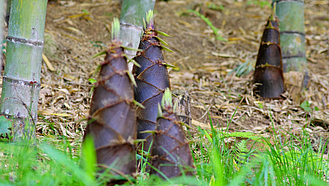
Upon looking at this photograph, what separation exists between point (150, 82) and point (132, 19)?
1042 mm

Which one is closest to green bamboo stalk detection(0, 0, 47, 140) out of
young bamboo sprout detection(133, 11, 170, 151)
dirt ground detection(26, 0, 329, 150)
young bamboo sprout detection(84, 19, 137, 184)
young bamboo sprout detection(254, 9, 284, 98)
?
dirt ground detection(26, 0, 329, 150)

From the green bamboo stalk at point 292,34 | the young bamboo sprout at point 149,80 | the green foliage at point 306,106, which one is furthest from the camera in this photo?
the green bamboo stalk at point 292,34

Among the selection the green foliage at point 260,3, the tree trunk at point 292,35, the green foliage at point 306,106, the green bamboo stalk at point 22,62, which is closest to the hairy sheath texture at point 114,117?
the green bamboo stalk at point 22,62

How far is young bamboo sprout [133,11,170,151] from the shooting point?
60.2 inches

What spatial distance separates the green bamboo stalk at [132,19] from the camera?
239 centimetres

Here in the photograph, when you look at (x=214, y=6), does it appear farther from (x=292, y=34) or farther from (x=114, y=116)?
(x=114, y=116)

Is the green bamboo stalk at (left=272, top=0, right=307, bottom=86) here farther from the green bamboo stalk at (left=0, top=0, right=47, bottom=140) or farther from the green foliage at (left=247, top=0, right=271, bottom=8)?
the green foliage at (left=247, top=0, right=271, bottom=8)

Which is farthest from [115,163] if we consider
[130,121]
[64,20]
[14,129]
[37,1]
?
[64,20]

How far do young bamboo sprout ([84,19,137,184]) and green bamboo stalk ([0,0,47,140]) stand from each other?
0.70 m

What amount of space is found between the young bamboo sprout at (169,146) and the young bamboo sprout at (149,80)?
1.15 feet

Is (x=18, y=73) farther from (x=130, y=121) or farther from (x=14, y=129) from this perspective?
(x=130, y=121)

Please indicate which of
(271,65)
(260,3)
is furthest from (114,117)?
(260,3)

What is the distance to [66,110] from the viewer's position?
2436mm

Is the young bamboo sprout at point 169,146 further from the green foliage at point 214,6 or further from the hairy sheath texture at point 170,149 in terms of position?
the green foliage at point 214,6
